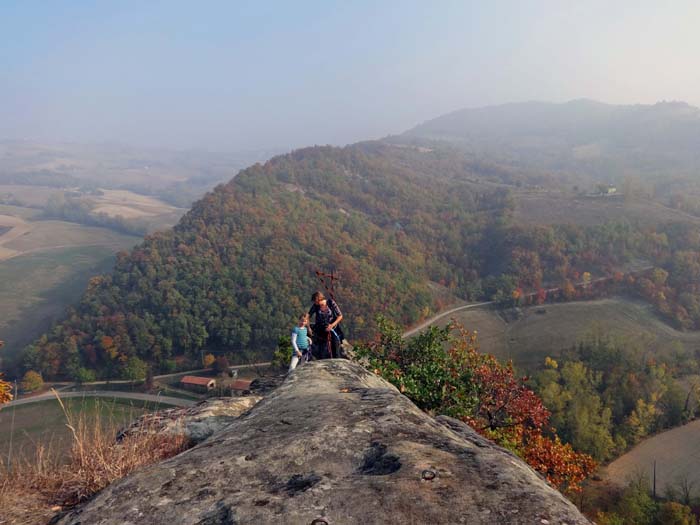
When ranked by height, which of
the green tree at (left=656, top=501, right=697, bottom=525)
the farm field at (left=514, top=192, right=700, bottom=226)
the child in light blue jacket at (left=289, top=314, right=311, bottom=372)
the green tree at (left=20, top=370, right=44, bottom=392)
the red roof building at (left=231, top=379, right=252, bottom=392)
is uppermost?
the child in light blue jacket at (left=289, top=314, right=311, bottom=372)

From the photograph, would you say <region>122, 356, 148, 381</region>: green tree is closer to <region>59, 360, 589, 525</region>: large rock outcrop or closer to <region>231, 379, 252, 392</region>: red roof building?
<region>231, 379, 252, 392</region>: red roof building

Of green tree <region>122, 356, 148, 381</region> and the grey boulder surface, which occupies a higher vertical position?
the grey boulder surface

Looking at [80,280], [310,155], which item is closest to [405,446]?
[80,280]

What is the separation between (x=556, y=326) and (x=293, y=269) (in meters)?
51.0

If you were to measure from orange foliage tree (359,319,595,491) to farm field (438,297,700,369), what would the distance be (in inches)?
2154

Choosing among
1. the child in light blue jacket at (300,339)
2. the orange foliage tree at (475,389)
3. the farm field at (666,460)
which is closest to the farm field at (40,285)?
the child in light blue jacket at (300,339)

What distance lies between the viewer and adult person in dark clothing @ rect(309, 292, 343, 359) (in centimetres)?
1201

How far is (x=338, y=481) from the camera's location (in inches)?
199

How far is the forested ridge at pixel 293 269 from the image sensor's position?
245ft

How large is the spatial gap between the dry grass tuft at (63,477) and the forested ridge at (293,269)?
225 feet

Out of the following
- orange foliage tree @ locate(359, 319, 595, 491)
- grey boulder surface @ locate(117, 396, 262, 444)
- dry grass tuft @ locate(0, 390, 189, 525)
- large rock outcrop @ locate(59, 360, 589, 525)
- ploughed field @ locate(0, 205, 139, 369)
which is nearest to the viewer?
large rock outcrop @ locate(59, 360, 589, 525)

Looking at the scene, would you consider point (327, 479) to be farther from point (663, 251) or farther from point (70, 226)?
point (70, 226)

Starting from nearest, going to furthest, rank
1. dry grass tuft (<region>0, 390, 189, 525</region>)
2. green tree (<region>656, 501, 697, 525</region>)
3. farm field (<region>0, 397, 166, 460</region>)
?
1. dry grass tuft (<region>0, 390, 189, 525</region>)
2. green tree (<region>656, 501, 697, 525</region>)
3. farm field (<region>0, 397, 166, 460</region>)

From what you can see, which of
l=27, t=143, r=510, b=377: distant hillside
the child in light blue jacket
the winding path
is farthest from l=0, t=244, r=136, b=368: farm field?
the child in light blue jacket
